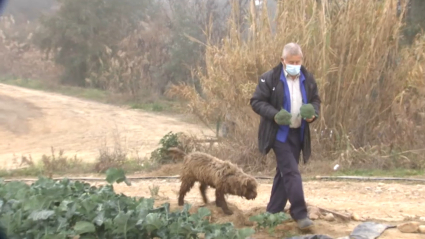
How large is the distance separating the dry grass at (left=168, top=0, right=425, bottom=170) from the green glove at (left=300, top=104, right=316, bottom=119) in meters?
5.14

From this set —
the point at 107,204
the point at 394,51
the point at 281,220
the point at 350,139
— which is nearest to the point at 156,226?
the point at 107,204

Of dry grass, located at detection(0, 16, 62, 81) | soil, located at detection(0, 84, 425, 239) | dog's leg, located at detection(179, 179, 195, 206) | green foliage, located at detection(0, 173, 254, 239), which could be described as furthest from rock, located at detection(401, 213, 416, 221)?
dry grass, located at detection(0, 16, 62, 81)

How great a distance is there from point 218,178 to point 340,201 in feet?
8.14

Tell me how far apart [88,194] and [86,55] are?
87.0 feet

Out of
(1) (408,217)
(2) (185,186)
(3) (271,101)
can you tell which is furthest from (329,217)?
(2) (185,186)

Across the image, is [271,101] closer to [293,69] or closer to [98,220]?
[293,69]

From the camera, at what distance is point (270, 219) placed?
209 inches

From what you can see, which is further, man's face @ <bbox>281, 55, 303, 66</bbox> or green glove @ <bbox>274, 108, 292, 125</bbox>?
man's face @ <bbox>281, 55, 303, 66</bbox>

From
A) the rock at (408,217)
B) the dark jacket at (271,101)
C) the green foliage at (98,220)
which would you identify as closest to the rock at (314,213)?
the dark jacket at (271,101)

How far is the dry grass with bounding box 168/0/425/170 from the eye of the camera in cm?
1061

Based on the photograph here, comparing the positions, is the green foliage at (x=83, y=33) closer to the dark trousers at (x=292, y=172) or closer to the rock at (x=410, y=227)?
the dark trousers at (x=292, y=172)

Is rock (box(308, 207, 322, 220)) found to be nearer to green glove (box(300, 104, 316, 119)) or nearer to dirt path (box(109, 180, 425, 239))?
dirt path (box(109, 180, 425, 239))

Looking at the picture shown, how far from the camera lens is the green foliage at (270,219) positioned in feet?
17.5

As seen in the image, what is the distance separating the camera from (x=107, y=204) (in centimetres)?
468
